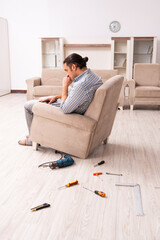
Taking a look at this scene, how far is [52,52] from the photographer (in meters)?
6.76

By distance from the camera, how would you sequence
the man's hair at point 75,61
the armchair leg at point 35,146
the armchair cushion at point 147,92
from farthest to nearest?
the armchair cushion at point 147,92
the armchair leg at point 35,146
the man's hair at point 75,61

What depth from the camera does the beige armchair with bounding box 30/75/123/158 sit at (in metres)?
2.37

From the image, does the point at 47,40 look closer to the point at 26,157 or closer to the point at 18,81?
the point at 18,81

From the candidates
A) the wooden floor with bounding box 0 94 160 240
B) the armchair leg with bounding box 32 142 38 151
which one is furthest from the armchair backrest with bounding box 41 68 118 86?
the armchair leg with bounding box 32 142 38 151

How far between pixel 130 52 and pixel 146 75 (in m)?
1.22

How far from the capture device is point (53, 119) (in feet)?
8.23

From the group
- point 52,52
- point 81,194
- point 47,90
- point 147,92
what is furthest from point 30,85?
point 81,194

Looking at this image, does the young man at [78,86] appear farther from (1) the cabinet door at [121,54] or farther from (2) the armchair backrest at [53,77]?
(1) the cabinet door at [121,54]

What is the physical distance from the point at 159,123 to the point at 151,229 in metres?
2.70

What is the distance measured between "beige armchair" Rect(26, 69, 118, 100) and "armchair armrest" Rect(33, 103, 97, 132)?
2.57 m

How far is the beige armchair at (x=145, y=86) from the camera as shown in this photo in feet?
16.1

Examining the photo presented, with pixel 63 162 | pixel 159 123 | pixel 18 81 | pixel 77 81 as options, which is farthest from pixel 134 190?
pixel 18 81

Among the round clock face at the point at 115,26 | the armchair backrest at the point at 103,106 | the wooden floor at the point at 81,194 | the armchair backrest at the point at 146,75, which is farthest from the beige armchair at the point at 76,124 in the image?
the round clock face at the point at 115,26

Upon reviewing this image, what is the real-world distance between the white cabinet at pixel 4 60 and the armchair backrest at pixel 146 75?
3.43 metres
